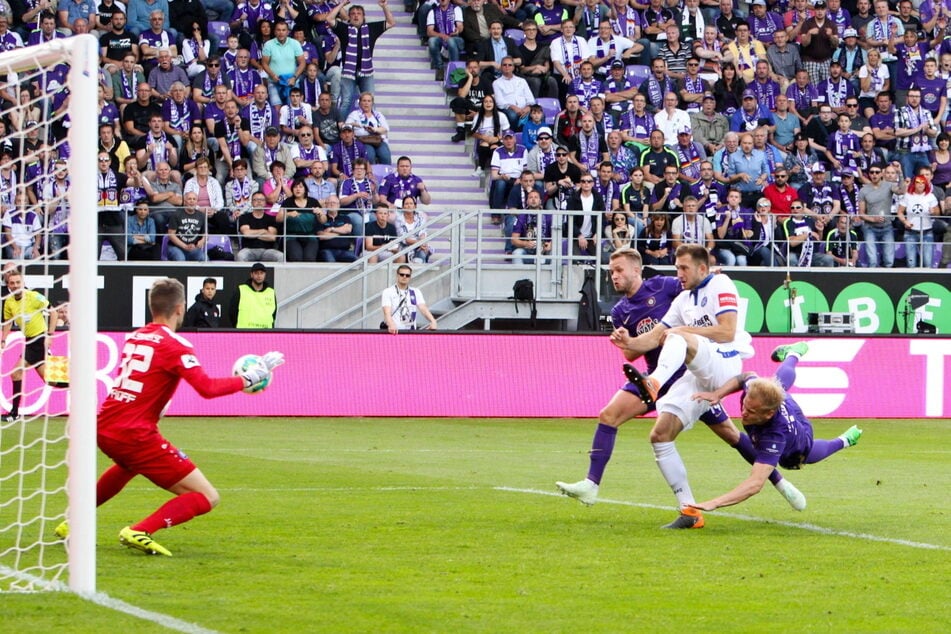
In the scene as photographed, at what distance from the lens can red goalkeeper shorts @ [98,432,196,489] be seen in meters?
8.95

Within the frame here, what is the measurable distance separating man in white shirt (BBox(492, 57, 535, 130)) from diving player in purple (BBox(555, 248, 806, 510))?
1681cm

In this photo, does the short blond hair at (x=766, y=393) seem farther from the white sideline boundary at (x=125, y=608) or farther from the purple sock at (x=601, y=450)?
the white sideline boundary at (x=125, y=608)

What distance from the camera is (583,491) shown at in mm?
11312

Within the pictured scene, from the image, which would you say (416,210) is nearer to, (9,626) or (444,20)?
(444,20)

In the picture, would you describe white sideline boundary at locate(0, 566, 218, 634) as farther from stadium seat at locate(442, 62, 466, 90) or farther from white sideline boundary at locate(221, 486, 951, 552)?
stadium seat at locate(442, 62, 466, 90)

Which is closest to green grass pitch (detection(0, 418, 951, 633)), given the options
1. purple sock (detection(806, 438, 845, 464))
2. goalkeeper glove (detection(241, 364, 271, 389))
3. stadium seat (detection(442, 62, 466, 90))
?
purple sock (detection(806, 438, 845, 464))

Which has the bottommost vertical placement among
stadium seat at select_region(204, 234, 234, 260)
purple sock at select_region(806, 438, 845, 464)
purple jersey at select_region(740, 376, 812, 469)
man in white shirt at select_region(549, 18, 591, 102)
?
purple sock at select_region(806, 438, 845, 464)

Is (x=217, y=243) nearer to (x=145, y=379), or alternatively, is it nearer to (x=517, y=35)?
(x=517, y=35)

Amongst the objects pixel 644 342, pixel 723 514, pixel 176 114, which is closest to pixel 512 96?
pixel 176 114

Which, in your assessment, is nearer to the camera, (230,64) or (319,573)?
(319,573)

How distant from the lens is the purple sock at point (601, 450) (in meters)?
11.4

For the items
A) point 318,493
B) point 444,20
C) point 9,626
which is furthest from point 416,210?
point 9,626

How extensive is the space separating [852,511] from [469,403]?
10809mm

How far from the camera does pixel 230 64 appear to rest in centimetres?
2708
